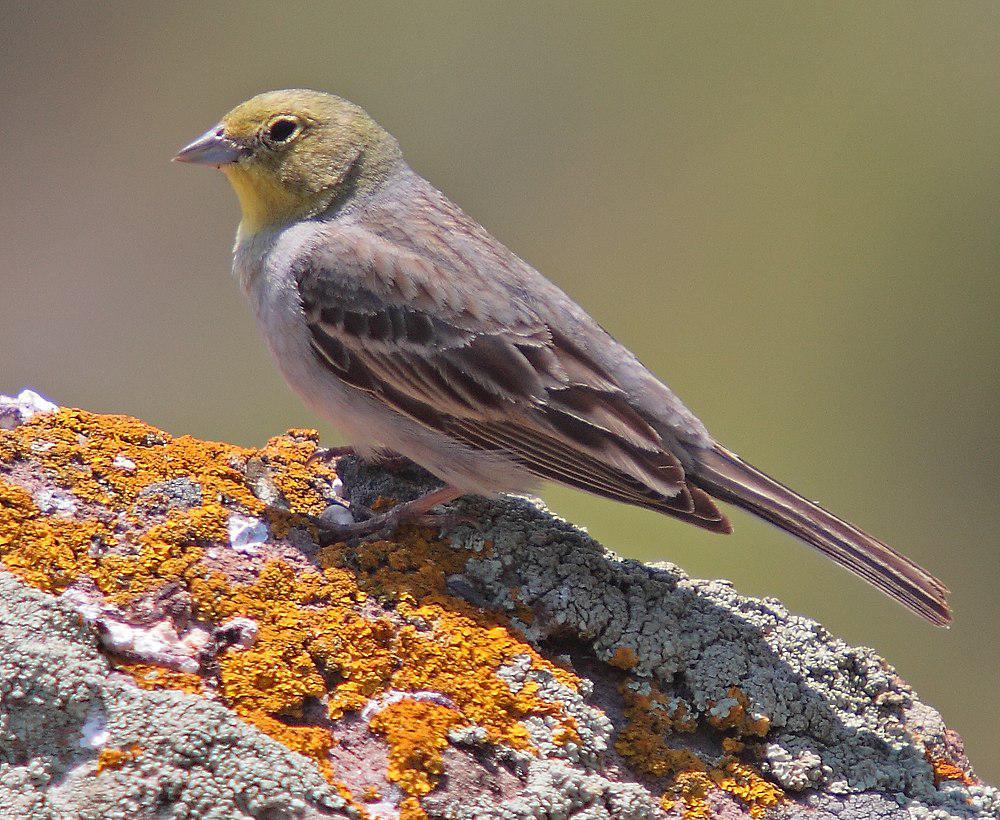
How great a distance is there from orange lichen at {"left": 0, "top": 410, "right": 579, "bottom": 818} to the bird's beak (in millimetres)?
1790

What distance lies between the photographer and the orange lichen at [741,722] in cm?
411

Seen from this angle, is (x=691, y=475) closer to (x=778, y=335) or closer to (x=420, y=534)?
(x=420, y=534)

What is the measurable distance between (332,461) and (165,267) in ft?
26.8

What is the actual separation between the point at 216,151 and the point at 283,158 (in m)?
0.32

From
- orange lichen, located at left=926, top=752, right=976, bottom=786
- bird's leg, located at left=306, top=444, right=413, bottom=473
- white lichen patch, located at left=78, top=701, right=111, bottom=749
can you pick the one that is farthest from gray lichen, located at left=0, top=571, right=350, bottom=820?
orange lichen, located at left=926, top=752, right=976, bottom=786

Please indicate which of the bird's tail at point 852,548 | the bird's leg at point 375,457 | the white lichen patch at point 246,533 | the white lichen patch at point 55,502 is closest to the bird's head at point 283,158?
the bird's leg at point 375,457

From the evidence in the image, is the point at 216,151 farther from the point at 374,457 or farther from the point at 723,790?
the point at 723,790

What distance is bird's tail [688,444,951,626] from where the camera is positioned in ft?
16.0

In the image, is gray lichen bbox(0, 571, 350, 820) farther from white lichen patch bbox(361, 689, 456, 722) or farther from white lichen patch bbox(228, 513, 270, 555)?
white lichen patch bbox(228, 513, 270, 555)

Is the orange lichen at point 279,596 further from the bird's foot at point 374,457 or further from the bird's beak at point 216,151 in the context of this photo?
the bird's beak at point 216,151

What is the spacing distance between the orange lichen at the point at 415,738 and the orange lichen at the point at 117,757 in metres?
0.69

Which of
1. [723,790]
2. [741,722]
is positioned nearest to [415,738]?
[723,790]

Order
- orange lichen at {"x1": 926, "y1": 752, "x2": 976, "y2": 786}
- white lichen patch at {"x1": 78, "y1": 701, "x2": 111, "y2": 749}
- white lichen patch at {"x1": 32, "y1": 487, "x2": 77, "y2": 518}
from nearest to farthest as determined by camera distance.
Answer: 1. white lichen patch at {"x1": 78, "y1": 701, "x2": 111, "y2": 749}
2. white lichen patch at {"x1": 32, "y1": 487, "x2": 77, "y2": 518}
3. orange lichen at {"x1": 926, "y1": 752, "x2": 976, "y2": 786}

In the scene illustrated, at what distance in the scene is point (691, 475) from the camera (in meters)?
5.20
